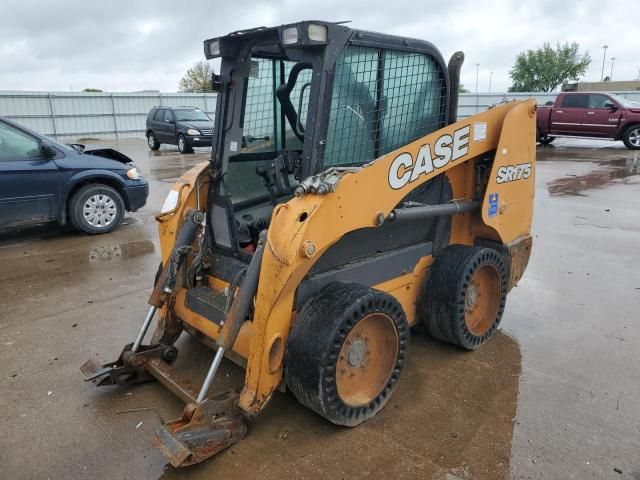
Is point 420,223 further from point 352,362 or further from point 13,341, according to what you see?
point 13,341

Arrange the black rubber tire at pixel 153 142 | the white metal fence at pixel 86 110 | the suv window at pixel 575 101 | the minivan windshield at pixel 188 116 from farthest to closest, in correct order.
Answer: the white metal fence at pixel 86 110 < the black rubber tire at pixel 153 142 < the minivan windshield at pixel 188 116 < the suv window at pixel 575 101

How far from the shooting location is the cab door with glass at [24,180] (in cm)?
635

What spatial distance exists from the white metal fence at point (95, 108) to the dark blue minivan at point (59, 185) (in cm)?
1801

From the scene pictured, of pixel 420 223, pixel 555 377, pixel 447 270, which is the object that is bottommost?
pixel 555 377

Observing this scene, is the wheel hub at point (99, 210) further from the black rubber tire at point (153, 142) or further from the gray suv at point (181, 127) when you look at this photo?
the black rubber tire at point (153, 142)

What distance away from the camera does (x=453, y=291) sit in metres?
3.55

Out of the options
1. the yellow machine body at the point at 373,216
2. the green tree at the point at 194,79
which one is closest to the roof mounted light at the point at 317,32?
the yellow machine body at the point at 373,216

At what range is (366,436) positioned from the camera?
9.39ft

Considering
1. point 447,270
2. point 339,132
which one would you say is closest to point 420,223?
point 447,270

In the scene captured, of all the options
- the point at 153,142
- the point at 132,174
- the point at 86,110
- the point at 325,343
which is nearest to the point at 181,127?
the point at 153,142

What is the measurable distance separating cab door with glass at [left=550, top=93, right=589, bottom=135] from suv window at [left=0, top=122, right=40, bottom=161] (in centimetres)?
1572

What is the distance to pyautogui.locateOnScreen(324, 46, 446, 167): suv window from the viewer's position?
299 cm

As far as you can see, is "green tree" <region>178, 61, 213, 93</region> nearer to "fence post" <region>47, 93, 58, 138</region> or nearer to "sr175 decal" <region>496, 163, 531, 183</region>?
"fence post" <region>47, 93, 58, 138</region>

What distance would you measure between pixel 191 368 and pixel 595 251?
4894 millimetres
